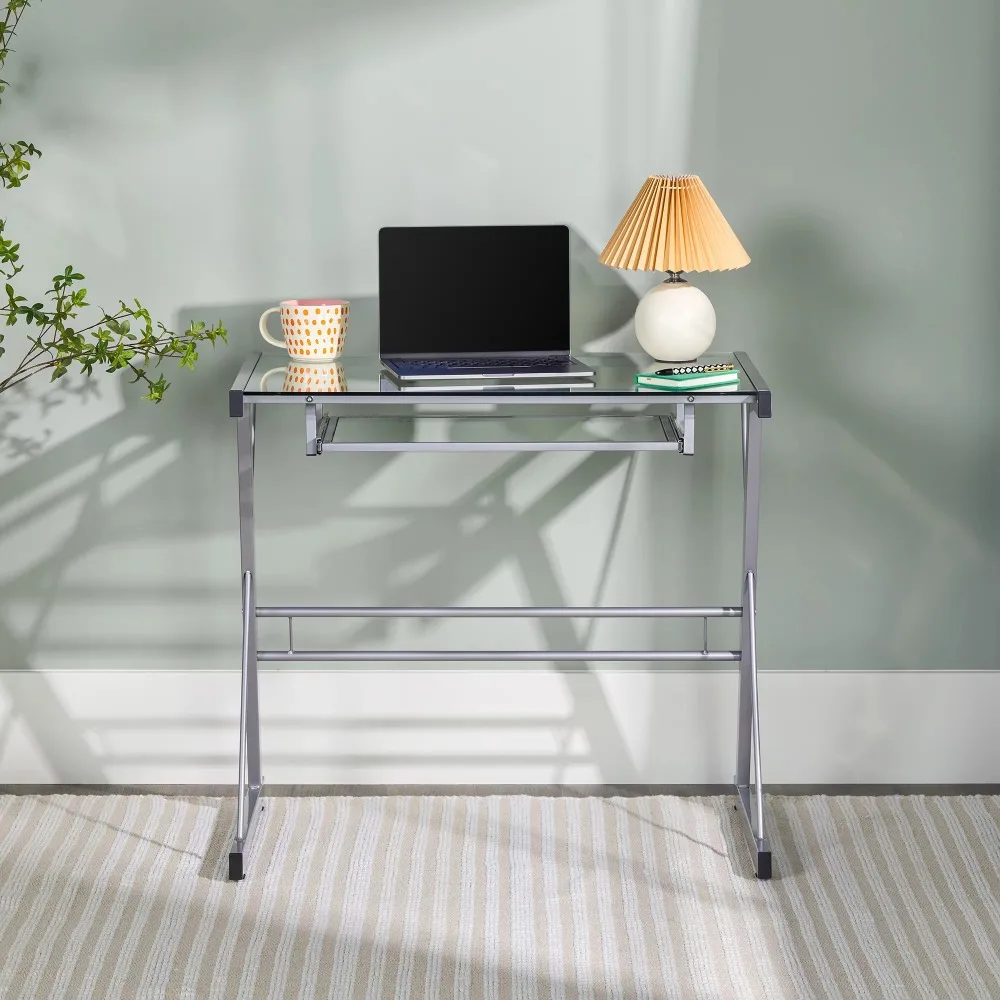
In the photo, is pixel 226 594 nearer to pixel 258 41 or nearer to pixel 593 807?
pixel 593 807

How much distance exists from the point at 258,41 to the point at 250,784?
1.49m

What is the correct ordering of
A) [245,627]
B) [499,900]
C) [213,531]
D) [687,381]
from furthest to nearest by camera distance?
[213,531] → [245,627] → [499,900] → [687,381]

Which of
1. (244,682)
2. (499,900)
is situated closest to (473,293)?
(244,682)

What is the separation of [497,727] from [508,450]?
775 millimetres

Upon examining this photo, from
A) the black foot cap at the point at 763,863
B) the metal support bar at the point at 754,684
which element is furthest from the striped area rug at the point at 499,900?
the metal support bar at the point at 754,684

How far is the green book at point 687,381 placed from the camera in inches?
87.4

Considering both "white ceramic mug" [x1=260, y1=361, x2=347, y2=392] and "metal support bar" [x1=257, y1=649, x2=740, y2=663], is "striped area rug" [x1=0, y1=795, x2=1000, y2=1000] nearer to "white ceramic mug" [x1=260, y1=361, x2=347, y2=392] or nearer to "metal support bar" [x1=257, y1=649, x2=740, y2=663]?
"metal support bar" [x1=257, y1=649, x2=740, y2=663]

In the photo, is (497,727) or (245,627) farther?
(497,727)

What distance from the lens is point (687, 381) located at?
2225 millimetres

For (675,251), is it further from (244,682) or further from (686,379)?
(244,682)

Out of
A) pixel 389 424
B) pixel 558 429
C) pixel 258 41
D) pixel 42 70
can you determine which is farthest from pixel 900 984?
pixel 42 70

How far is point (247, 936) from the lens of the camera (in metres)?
2.22

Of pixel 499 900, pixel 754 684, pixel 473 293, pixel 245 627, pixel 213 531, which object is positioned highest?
pixel 473 293

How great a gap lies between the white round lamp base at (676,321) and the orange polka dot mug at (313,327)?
1.86 ft
